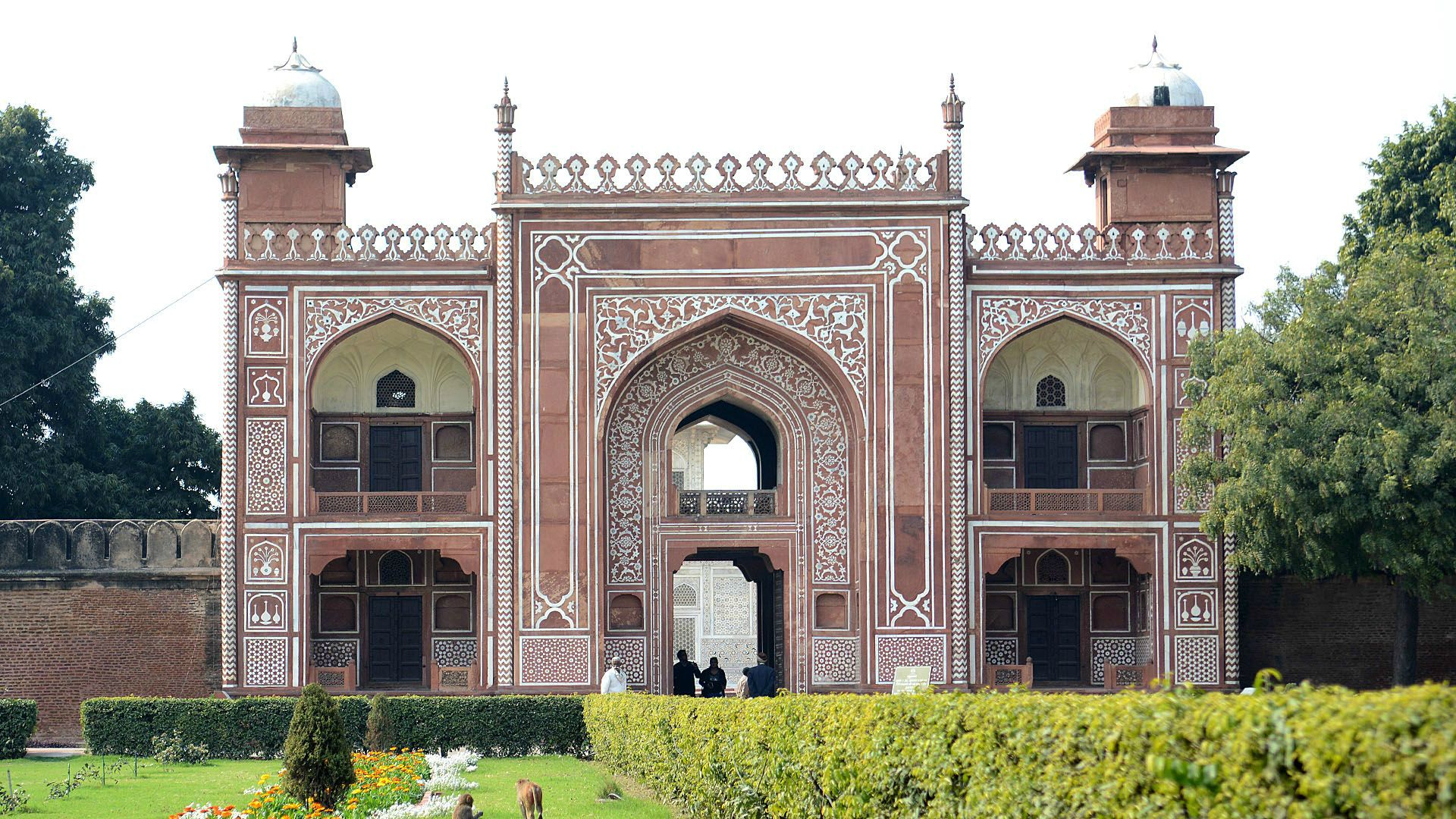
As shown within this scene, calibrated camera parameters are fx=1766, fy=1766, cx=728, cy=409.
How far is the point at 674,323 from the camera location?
72.2 ft

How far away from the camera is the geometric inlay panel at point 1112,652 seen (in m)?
23.1

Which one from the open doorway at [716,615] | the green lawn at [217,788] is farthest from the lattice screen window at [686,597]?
the green lawn at [217,788]

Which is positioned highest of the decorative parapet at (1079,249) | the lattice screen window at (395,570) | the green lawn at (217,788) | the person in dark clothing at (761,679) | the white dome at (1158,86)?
the white dome at (1158,86)

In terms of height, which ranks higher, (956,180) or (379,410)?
(956,180)

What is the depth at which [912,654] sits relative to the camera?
21.5 m

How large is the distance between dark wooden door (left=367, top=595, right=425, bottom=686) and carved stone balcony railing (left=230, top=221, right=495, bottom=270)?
15.0 ft

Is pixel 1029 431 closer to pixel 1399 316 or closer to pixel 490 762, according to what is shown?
pixel 1399 316

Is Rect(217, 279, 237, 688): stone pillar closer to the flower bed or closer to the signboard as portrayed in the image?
the flower bed

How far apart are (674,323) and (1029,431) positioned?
201 inches

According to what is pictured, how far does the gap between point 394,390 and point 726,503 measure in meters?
4.75

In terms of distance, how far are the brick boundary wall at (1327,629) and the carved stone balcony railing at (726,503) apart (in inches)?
250

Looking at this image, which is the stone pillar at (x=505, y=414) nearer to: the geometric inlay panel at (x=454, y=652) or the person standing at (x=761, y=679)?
the geometric inlay panel at (x=454, y=652)

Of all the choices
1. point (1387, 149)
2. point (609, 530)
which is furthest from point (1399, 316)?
point (609, 530)

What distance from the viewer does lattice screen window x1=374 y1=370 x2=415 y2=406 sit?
2356 centimetres
